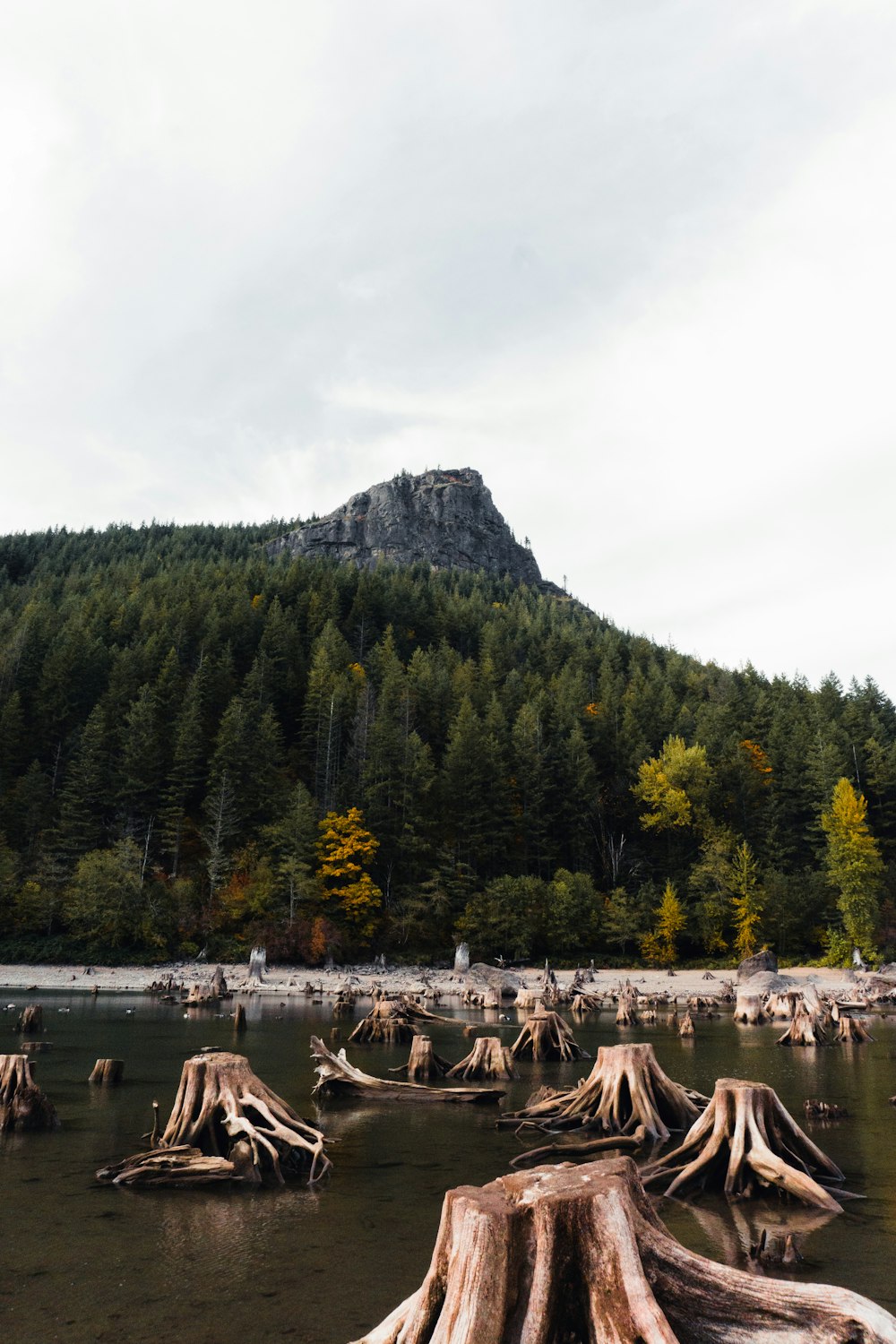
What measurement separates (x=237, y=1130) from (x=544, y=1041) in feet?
50.0

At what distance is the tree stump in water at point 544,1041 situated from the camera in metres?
24.4

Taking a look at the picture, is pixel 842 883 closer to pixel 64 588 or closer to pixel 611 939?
pixel 611 939

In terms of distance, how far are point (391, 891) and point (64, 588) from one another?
85360 millimetres

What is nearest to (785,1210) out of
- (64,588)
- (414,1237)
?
(414,1237)

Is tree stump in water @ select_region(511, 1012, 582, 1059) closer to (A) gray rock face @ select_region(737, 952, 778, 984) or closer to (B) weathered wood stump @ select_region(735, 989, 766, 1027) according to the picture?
(B) weathered wood stump @ select_region(735, 989, 766, 1027)

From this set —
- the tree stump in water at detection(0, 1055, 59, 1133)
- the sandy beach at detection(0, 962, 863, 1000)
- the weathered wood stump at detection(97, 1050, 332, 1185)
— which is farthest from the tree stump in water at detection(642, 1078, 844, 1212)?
the sandy beach at detection(0, 962, 863, 1000)

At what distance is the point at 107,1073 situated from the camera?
18406 millimetres

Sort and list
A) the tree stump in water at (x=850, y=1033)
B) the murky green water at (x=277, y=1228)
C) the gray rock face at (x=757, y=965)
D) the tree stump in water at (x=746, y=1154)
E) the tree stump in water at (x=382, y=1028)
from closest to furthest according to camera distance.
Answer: the murky green water at (x=277, y=1228) < the tree stump in water at (x=746, y=1154) < the tree stump in water at (x=382, y=1028) < the tree stump in water at (x=850, y=1033) < the gray rock face at (x=757, y=965)

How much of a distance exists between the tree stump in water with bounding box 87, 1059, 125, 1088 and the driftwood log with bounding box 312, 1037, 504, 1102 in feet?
15.3

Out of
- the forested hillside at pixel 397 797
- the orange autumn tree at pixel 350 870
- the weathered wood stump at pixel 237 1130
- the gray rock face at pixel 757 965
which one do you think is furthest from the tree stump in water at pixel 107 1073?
the gray rock face at pixel 757 965

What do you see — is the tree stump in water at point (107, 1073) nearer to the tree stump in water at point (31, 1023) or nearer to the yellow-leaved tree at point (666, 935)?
the tree stump in water at point (31, 1023)

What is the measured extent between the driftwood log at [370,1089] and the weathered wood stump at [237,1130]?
225 inches

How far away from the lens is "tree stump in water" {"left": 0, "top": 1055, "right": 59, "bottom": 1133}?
13.8m

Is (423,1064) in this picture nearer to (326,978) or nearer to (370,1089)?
(370,1089)
